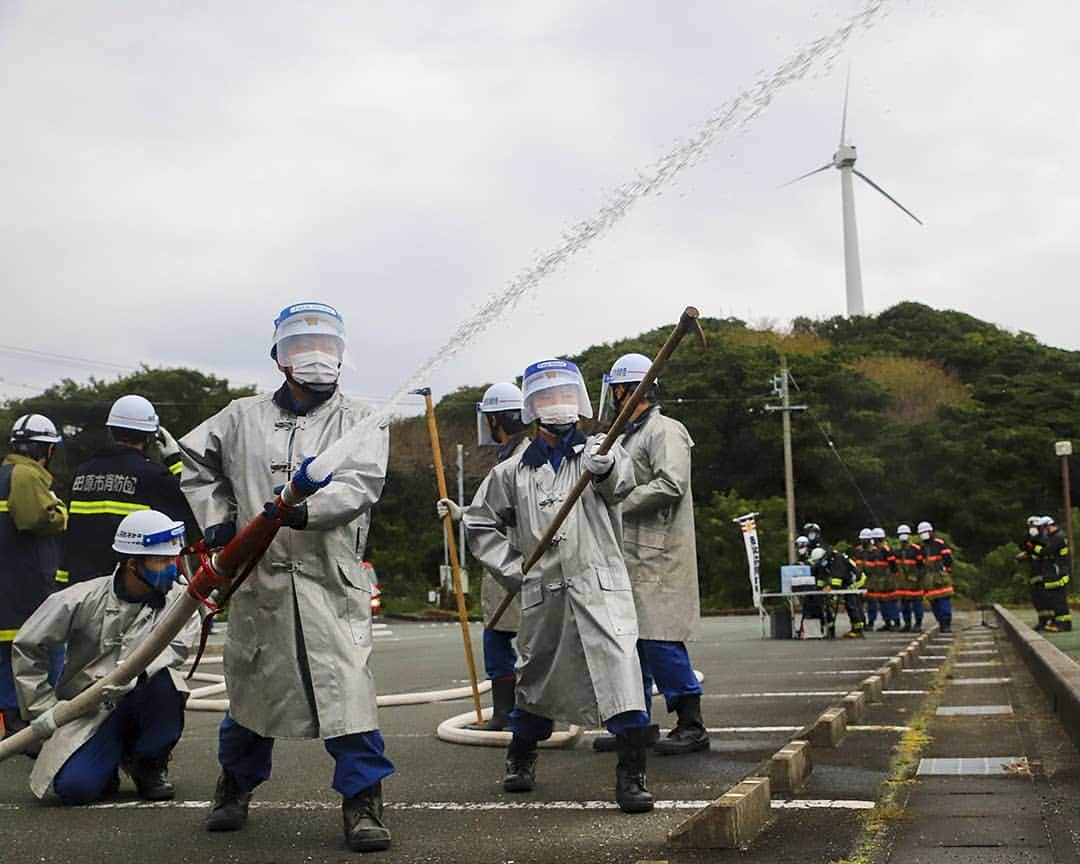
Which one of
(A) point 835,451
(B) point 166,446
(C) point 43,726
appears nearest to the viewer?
(C) point 43,726

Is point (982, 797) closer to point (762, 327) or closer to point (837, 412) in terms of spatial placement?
point (837, 412)

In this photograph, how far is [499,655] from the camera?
7.52 meters

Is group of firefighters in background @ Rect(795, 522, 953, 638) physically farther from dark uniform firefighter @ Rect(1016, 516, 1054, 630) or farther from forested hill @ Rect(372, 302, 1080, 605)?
forested hill @ Rect(372, 302, 1080, 605)

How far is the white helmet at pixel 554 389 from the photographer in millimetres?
5676

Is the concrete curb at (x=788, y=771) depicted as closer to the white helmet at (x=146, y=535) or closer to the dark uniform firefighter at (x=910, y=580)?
the white helmet at (x=146, y=535)

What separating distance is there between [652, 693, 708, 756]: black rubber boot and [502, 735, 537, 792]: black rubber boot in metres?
1.26

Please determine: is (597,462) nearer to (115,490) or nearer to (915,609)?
(115,490)

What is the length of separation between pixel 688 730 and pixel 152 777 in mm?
2821

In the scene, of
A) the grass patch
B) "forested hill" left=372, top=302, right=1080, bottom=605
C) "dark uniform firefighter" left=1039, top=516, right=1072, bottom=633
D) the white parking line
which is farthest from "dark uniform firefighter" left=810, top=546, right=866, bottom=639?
"forested hill" left=372, top=302, right=1080, bottom=605

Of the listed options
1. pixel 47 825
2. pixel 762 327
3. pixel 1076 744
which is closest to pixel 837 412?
pixel 762 327

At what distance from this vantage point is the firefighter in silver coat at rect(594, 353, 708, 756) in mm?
6707

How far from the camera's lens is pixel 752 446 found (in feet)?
149

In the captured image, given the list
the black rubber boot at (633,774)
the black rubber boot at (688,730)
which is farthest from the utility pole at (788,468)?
the black rubber boot at (633,774)

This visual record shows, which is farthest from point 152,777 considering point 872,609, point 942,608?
point 872,609
